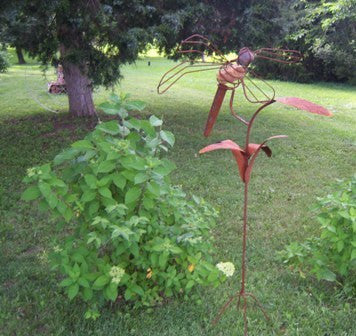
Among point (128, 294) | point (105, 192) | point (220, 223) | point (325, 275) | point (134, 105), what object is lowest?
point (220, 223)

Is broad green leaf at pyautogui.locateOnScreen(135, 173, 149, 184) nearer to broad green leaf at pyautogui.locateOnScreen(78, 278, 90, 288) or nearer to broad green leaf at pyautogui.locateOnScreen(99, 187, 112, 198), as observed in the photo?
broad green leaf at pyautogui.locateOnScreen(99, 187, 112, 198)

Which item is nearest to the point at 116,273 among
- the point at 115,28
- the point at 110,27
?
the point at 110,27

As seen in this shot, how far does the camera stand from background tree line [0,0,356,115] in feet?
17.7

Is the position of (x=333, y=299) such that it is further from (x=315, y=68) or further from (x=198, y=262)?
(x=315, y=68)

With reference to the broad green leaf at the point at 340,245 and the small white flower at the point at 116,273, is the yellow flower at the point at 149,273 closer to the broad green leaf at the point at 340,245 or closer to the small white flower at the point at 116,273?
the small white flower at the point at 116,273

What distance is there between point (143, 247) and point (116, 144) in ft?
1.98

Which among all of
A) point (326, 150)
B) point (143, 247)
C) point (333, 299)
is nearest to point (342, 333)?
point (333, 299)

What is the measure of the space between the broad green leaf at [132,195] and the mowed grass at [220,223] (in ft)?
2.56

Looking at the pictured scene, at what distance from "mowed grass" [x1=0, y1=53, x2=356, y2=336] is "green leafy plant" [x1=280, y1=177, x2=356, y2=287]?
0.15 metres

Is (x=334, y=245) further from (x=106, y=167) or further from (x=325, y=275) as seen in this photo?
(x=106, y=167)

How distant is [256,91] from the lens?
519 inches

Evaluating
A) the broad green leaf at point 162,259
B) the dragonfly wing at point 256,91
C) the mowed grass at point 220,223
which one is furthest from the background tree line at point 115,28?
the broad green leaf at point 162,259

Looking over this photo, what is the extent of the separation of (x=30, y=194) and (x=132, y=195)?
512 millimetres

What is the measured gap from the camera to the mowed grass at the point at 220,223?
2.51 meters
